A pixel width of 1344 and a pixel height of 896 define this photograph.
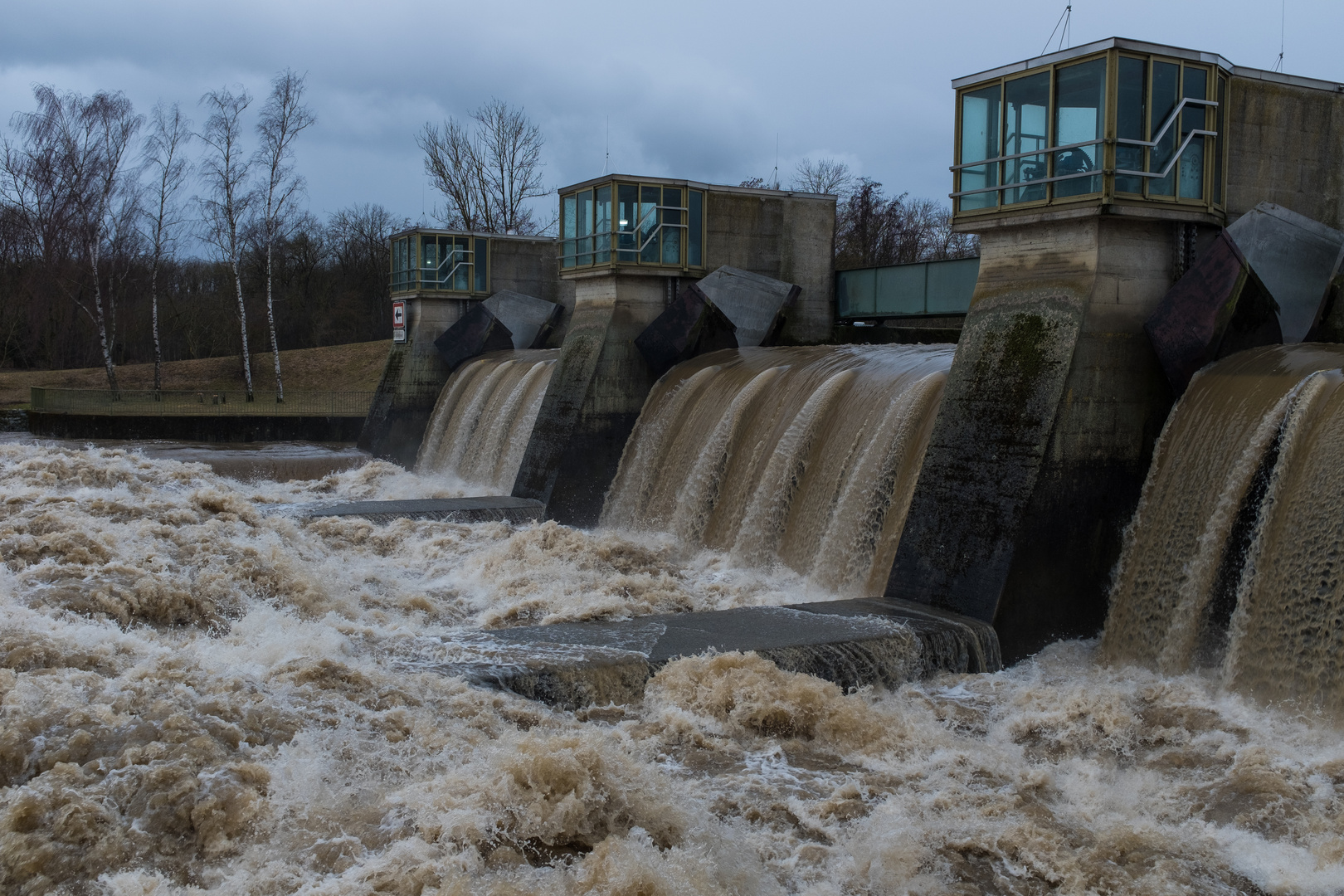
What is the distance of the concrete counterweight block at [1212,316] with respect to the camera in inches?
388

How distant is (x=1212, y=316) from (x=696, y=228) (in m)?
10.4

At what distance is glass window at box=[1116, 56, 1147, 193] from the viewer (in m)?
10.2

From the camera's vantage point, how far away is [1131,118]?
10266 mm

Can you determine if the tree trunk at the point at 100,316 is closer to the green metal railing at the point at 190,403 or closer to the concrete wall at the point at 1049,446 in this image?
the green metal railing at the point at 190,403

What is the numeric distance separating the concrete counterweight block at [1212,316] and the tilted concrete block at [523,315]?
17.1m

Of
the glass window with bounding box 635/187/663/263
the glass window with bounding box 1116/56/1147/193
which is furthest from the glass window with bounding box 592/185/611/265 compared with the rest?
the glass window with bounding box 1116/56/1147/193

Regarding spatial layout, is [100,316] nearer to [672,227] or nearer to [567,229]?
[567,229]

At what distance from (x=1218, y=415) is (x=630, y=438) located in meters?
9.79

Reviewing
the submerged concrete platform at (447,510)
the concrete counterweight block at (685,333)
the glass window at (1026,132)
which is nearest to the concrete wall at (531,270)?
the concrete counterweight block at (685,333)

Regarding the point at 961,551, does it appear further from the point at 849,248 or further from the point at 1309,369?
the point at 849,248

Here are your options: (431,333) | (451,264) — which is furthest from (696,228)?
(431,333)

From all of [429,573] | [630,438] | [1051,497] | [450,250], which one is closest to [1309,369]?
[1051,497]

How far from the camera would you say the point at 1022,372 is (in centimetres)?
1038

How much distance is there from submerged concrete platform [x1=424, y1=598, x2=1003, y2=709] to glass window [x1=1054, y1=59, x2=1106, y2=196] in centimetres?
413
